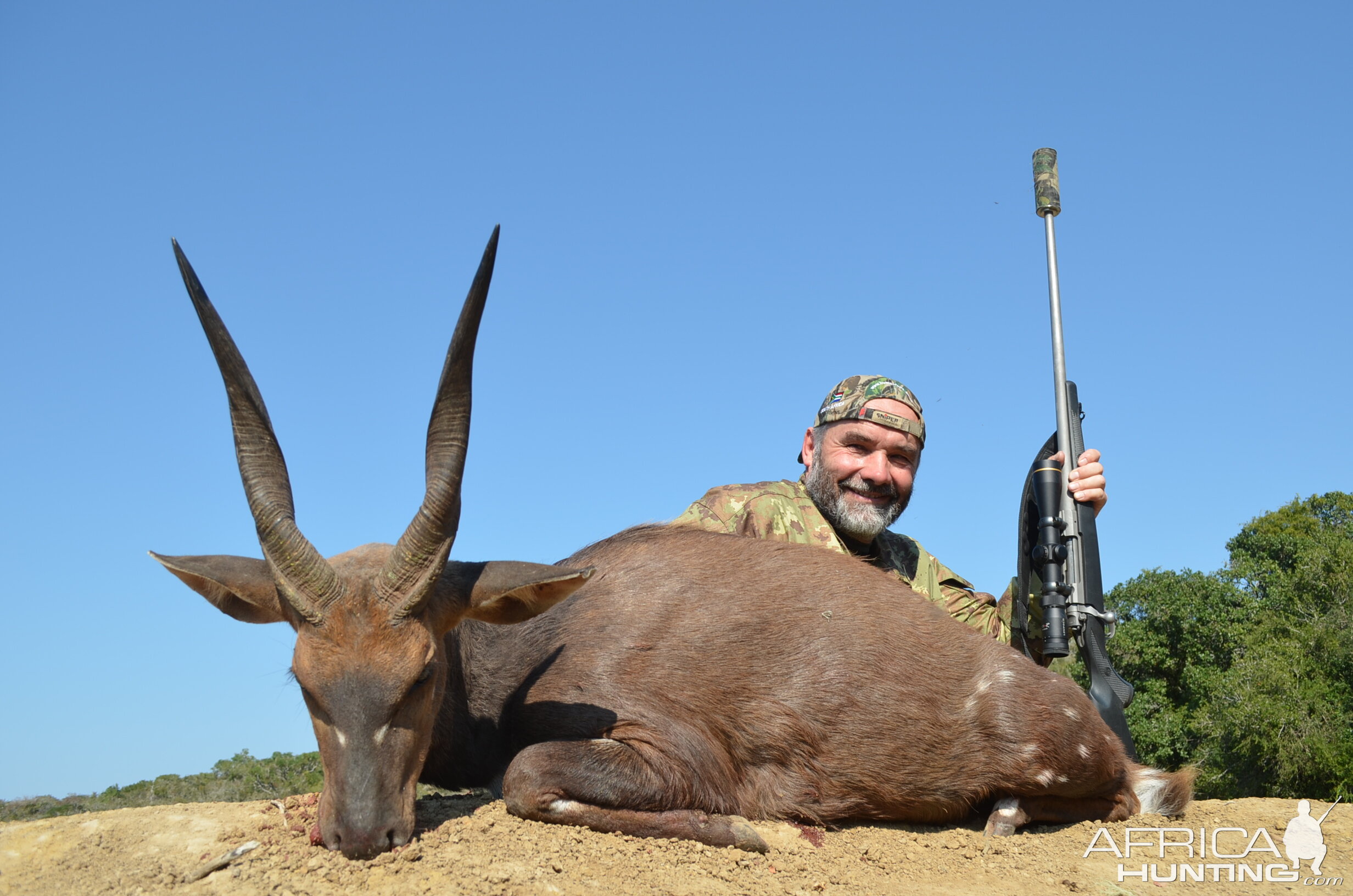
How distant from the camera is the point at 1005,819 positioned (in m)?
5.88

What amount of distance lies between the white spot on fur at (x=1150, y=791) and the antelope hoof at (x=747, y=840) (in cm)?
278

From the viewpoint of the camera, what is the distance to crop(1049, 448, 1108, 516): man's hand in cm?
750

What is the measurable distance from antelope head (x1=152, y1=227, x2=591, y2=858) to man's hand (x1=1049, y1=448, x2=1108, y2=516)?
4.17 meters

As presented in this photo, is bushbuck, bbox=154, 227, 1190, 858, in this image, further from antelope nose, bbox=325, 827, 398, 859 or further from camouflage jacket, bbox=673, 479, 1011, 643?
camouflage jacket, bbox=673, 479, 1011, 643

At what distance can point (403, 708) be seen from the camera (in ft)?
14.5

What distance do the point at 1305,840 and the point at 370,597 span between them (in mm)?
5273

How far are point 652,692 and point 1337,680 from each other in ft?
77.8

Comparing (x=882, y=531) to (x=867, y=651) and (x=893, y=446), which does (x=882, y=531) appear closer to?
(x=893, y=446)

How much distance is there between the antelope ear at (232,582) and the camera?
4.69m

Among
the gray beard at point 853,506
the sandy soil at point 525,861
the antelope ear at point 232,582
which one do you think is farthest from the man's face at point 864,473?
the antelope ear at point 232,582

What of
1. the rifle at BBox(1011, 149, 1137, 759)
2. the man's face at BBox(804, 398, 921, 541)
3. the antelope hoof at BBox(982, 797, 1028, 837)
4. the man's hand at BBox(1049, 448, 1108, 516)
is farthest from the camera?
the man's face at BBox(804, 398, 921, 541)

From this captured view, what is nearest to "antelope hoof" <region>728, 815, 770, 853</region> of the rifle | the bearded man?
the rifle

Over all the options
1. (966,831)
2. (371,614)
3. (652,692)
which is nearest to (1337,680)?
(966,831)

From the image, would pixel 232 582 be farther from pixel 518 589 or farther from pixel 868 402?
pixel 868 402
